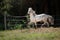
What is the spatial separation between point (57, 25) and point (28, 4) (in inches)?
112

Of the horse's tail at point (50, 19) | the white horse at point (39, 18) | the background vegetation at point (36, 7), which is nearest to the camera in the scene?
the white horse at point (39, 18)

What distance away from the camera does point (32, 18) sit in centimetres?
1511

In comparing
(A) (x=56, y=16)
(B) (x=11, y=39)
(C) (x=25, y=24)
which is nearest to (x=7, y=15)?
(C) (x=25, y=24)

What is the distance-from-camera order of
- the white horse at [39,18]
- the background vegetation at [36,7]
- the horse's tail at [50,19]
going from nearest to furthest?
the white horse at [39,18], the horse's tail at [50,19], the background vegetation at [36,7]

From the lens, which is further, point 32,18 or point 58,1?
point 58,1

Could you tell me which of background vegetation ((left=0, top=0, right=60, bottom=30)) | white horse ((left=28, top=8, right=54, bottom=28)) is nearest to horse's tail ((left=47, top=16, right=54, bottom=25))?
white horse ((left=28, top=8, right=54, bottom=28))

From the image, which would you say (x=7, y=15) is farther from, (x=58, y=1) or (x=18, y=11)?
(x=58, y=1)

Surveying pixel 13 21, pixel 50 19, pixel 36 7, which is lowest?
pixel 13 21

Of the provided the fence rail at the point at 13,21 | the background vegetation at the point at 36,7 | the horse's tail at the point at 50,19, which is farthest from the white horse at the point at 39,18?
the background vegetation at the point at 36,7

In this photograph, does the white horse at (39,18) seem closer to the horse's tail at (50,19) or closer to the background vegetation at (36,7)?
the horse's tail at (50,19)

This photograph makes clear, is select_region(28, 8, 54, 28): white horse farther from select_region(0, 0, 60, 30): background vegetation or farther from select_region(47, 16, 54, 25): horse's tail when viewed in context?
select_region(0, 0, 60, 30): background vegetation

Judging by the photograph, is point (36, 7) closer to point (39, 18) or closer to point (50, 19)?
point (50, 19)

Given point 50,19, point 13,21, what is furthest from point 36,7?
point 13,21

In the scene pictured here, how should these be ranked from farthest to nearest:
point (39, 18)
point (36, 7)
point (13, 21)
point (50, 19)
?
point (36, 7) → point (13, 21) → point (50, 19) → point (39, 18)
